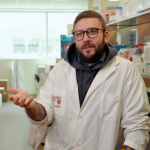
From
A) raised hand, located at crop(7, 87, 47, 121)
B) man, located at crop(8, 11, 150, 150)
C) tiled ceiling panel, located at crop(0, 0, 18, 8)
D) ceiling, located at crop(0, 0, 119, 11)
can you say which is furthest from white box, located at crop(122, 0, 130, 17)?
tiled ceiling panel, located at crop(0, 0, 18, 8)

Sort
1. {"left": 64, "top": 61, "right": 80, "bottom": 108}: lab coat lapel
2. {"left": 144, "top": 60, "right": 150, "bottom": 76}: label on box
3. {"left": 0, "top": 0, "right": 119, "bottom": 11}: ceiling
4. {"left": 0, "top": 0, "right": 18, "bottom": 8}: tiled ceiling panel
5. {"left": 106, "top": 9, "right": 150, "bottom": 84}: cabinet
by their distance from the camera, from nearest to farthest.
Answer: {"left": 64, "top": 61, "right": 80, "bottom": 108}: lab coat lapel < {"left": 144, "top": 60, "right": 150, "bottom": 76}: label on box < {"left": 106, "top": 9, "right": 150, "bottom": 84}: cabinet < {"left": 0, "top": 0, "right": 18, "bottom": 8}: tiled ceiling panel < {"left": 0, "top": 0, "right": 119, "bottom": 11}: ceiling

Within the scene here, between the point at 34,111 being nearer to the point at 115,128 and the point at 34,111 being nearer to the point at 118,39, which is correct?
the point at 115,128

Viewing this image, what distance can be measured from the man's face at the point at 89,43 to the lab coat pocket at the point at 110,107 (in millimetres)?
261

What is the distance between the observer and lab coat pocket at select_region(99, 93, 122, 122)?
1194 mm

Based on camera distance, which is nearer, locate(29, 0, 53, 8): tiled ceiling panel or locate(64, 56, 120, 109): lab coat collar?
locate(64, 56, 120, 109): lab coat collar

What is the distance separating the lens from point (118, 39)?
3.03 meters

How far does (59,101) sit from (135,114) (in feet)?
1.55

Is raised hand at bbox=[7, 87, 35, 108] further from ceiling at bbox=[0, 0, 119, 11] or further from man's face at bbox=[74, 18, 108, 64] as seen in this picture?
ceiling at bbox=[0, 0, 119, 11]

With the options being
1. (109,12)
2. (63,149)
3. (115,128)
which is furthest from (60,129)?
(109,12)

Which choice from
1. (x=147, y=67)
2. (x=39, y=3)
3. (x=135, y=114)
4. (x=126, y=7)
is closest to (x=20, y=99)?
(x=135, y=114)

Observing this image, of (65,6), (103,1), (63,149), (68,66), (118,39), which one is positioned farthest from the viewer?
(65,6)

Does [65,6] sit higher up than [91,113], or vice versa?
[65,6]

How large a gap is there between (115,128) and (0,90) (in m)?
5.02

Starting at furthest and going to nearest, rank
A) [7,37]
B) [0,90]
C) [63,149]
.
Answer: [7,37] → [0,90] → [63,149]
